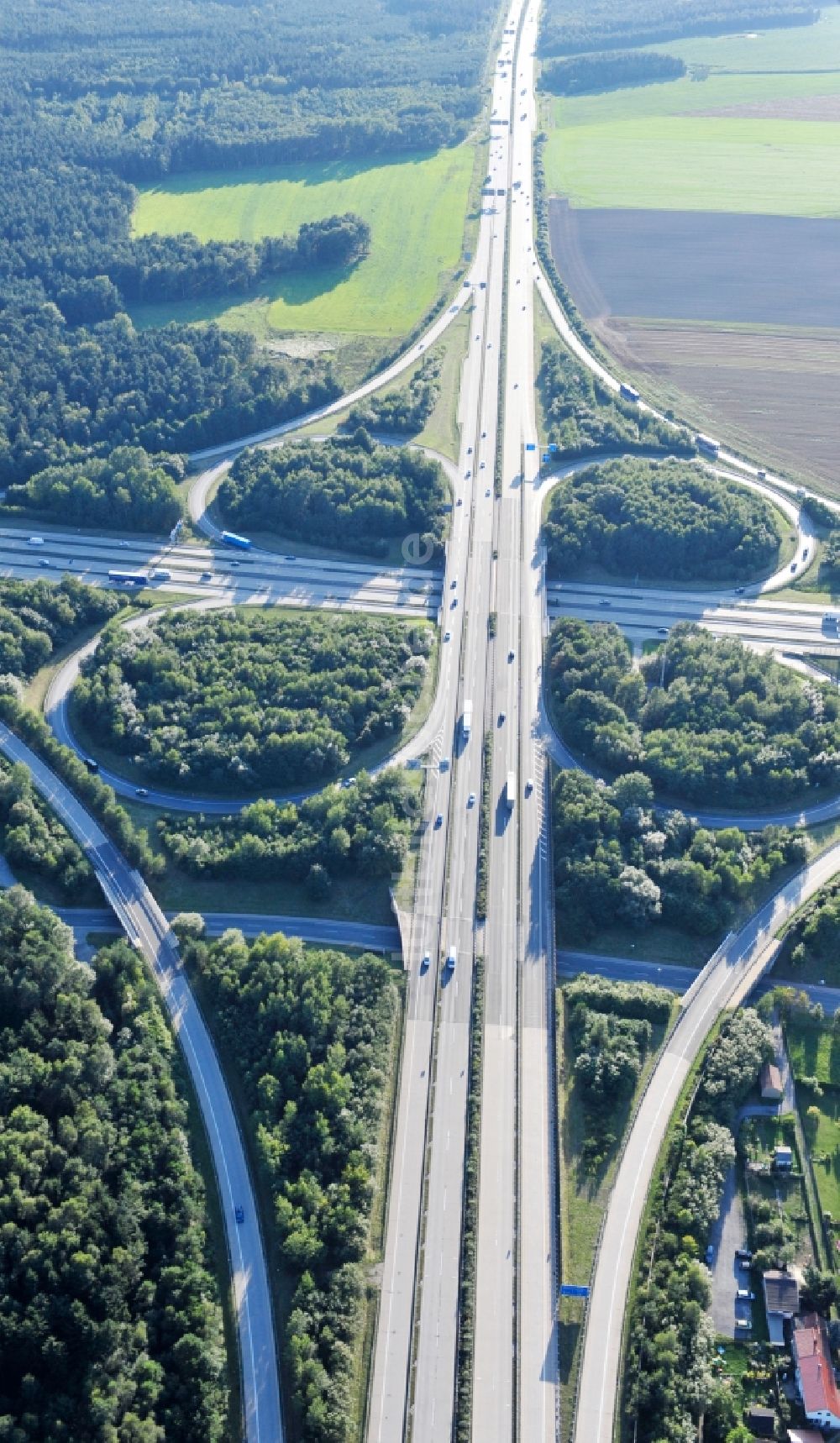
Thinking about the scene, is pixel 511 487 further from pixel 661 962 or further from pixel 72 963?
pixel 72 963

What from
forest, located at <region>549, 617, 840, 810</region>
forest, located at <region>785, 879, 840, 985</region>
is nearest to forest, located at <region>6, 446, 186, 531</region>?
forest, located at <region>549, 617, 840, 810</region>

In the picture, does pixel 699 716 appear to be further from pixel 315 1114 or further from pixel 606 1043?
pixel 315 1114

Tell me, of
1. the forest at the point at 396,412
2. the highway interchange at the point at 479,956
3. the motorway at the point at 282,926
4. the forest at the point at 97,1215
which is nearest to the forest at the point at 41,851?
the motorway at the point at 282,926

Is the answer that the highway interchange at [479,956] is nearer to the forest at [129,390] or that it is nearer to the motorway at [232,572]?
the motorway at [232,572]

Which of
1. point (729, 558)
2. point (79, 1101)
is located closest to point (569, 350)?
point (729, 558)

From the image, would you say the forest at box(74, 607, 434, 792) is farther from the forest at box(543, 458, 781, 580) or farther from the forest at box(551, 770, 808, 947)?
the forest at box(543, 458, 781, 580)

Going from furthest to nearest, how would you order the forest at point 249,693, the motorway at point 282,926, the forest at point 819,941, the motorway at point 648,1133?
the forest at point 249,693 → the motorway at point 282,926 → the forest at point 819,941 → the motorway at point 648,1133
